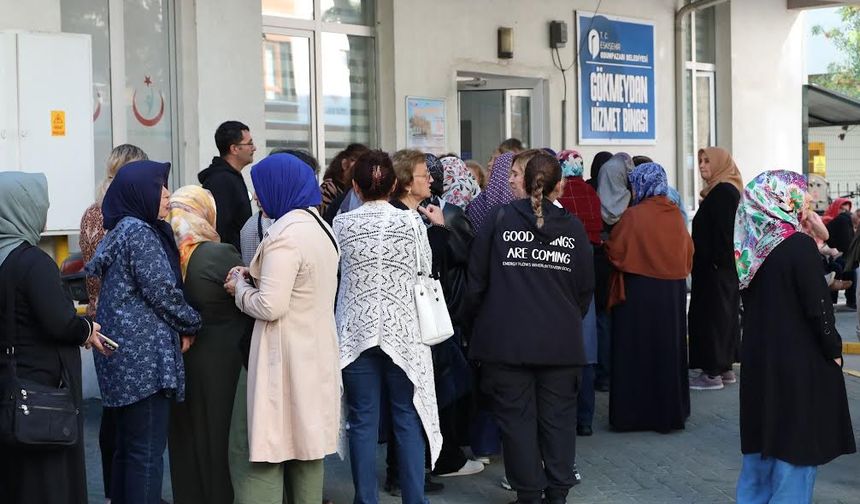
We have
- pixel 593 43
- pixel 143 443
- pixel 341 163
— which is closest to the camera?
pixel 143 443

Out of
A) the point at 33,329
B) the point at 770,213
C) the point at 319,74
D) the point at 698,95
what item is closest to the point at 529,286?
the point at 770,213

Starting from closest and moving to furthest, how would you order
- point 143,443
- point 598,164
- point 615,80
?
point 143,443, point 598,164, point 615,80

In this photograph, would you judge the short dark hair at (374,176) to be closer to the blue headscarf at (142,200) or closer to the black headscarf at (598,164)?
the blue headscarf at (142,200)

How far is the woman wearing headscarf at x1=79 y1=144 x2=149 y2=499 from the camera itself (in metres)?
6.11

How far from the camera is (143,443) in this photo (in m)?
5.27

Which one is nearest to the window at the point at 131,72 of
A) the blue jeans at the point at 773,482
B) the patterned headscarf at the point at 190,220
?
the patterned headscarf at the point at 190,220

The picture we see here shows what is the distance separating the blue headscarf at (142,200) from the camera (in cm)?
520

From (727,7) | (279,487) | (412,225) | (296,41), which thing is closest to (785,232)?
(412,225)

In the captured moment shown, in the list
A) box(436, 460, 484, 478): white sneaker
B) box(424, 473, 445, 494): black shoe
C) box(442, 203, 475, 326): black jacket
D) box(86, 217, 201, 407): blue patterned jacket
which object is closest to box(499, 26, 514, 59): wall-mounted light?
box(442, 203, 475, 326): black jacket

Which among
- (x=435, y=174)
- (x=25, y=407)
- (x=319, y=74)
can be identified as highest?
(x=319, y=74)

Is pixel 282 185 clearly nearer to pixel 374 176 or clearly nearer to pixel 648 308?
pixel 374 176

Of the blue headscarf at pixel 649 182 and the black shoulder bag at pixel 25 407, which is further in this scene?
the blue headscarf at pixel 649 182

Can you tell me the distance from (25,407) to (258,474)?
1.15m

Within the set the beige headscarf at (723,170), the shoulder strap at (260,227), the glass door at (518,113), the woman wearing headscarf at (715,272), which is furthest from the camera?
the glass door at (518,113)
